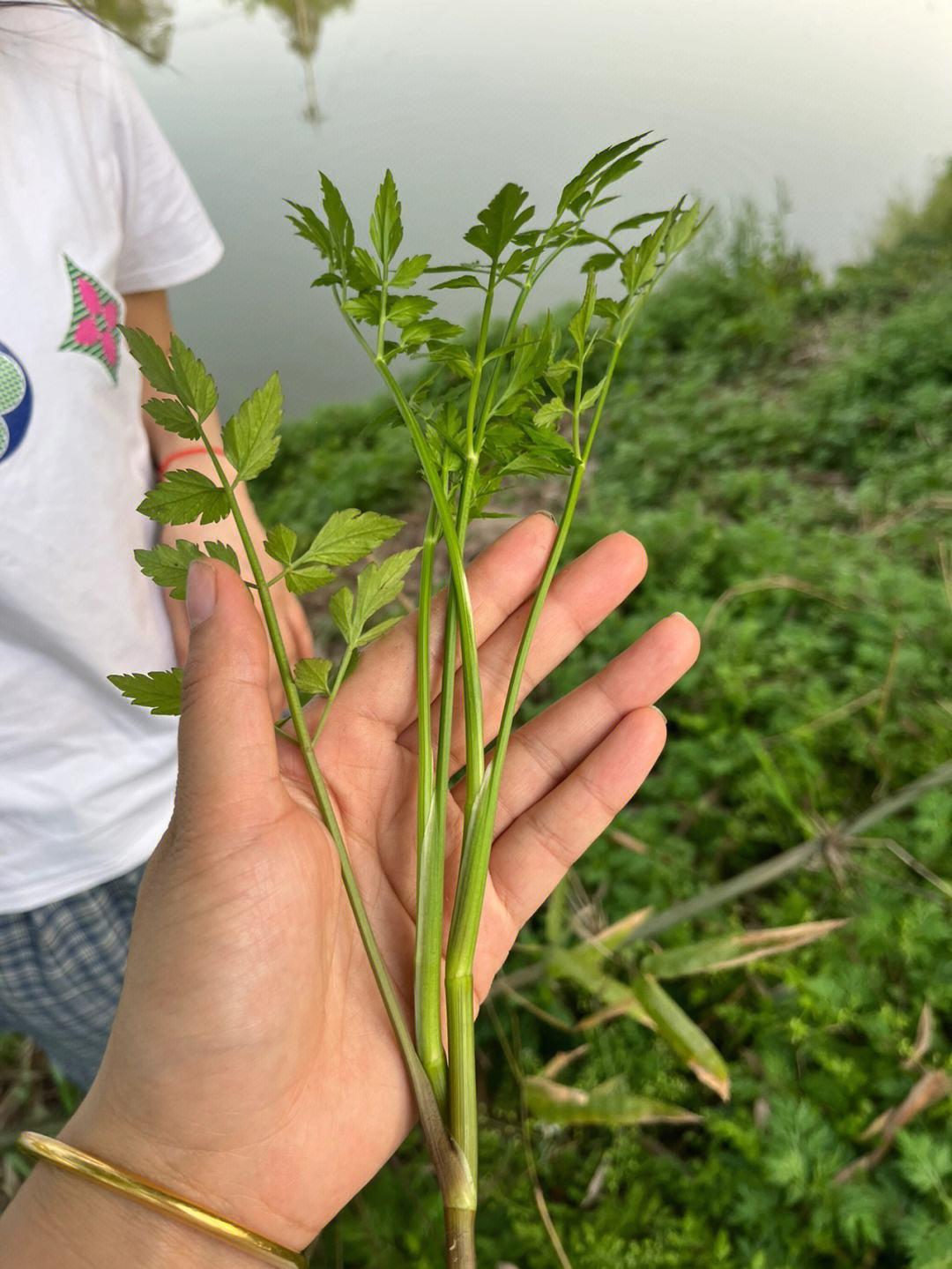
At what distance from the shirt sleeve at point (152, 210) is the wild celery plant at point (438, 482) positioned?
422 mm

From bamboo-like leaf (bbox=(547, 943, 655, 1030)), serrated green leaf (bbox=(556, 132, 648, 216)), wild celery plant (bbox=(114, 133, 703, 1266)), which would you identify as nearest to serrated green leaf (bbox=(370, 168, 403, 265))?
wild celery plant (bbox=(114, 133, 703, 1266))

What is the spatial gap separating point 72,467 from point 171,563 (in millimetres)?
294

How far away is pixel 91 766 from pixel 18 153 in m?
0.69

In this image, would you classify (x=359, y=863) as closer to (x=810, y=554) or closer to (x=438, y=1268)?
(x=438, y=1268)

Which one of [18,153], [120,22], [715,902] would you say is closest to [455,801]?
[715,902]

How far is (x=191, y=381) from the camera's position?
775 millimetres

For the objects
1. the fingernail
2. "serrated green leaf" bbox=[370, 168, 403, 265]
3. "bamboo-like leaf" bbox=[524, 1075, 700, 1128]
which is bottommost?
"bamboo-like leaf" bbox=[524, 1075, 700, 1128]

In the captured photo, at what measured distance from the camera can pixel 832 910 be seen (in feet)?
4.67

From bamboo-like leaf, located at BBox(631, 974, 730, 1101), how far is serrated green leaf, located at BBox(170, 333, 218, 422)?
101 cm

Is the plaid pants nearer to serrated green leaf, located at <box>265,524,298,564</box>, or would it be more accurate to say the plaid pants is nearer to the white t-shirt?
the white t-shirt

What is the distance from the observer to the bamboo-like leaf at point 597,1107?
4.01 feet

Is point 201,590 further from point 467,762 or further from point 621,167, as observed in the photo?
point 621,167

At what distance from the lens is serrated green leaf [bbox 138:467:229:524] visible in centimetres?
77

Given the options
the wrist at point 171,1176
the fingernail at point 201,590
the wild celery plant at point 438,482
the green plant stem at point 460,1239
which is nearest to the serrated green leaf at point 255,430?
the wild celery plant at point 438,482
